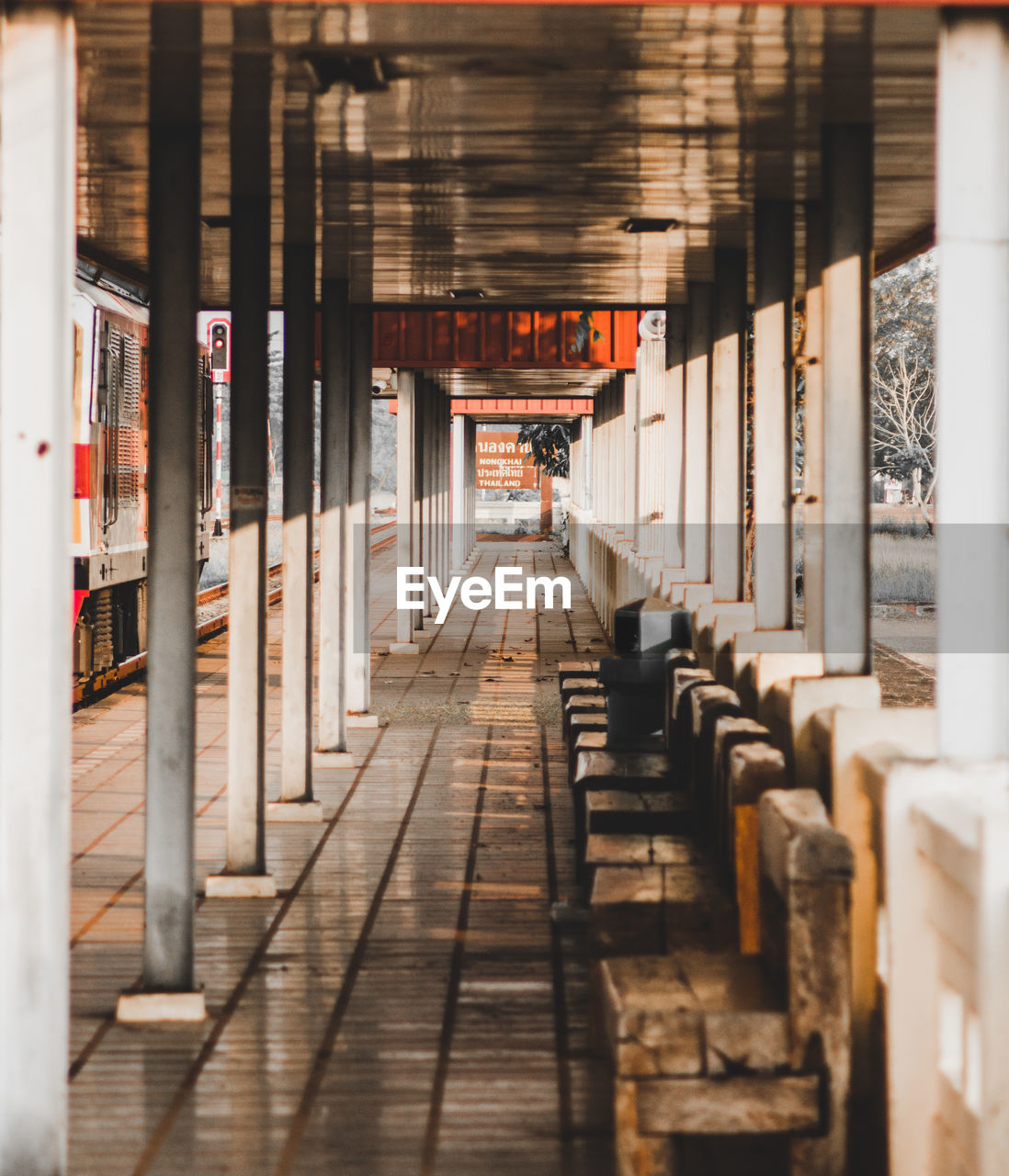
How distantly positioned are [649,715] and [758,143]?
2.85 meters

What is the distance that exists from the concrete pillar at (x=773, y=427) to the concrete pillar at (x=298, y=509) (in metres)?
2.16

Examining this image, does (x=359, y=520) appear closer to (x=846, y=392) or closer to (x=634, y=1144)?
(x=846, y=392)

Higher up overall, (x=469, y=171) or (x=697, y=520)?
(x=469, y=171)

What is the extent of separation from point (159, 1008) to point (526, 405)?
20717 millimetres

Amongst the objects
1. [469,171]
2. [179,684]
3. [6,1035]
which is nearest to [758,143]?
[469,171]

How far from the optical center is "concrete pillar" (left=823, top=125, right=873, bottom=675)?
5.08 metres

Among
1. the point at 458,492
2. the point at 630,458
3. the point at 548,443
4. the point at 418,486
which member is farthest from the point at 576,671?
the point at 548,443

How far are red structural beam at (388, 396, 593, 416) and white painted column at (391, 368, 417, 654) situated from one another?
30.6 ft

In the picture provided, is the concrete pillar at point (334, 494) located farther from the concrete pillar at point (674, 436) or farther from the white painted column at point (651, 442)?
the white painted column at point (651, 442)

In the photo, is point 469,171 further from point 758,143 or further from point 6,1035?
point 6,1035

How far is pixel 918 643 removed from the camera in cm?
1614

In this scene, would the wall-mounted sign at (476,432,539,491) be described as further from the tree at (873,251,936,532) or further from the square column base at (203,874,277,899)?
the square column base at (203,874,277,899)

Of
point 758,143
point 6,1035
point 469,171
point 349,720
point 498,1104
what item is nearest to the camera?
point 6,1035

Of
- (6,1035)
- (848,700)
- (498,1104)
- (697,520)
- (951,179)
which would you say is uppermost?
(951,179)
